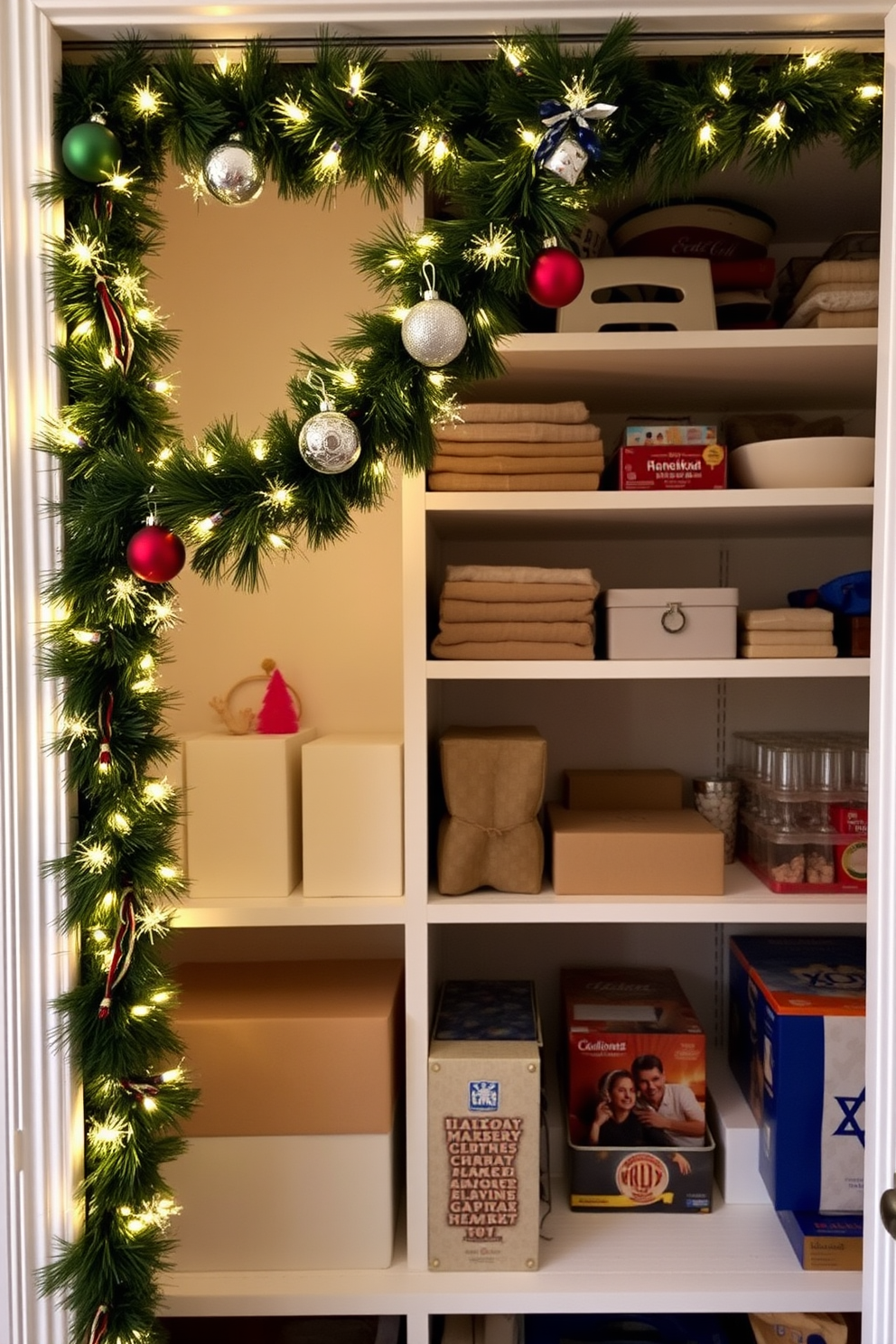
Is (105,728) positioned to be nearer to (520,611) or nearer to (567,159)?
(520,611)

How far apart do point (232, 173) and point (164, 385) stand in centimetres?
28

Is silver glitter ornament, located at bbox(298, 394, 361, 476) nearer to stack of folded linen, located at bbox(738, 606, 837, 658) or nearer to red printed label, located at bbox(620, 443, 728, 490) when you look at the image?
red printed label, located at bbox(620, 443, 728, 490)

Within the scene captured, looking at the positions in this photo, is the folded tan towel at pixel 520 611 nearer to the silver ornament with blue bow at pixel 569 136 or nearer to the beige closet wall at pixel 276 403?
the beige closet wall at pixel 276 403

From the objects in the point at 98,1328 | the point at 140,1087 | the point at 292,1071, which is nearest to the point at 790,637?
the point at 292,1071

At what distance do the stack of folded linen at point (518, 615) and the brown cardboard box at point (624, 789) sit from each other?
39cm

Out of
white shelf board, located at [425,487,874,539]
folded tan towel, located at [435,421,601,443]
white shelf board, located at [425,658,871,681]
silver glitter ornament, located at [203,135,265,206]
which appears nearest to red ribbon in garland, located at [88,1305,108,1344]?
white shelf board, located at [425,658,871,681]

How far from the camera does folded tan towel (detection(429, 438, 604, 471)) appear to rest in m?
1.48

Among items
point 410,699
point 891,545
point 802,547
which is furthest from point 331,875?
point 802,547

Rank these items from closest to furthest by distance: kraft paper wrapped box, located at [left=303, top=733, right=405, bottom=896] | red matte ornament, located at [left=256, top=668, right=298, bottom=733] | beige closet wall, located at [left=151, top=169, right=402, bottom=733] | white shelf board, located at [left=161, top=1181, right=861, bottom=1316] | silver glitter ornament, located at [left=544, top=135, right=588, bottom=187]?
silver glitter ornament, located at [left=544, top=135, right=588, bottom=187] → white shelf board, located at [left=161, top=1181, right=861, bottom=1316] → kraft paper wrapped box, located at [left=303, top=733, right=405, bottom=896] → red matte ornament, located at [left=256, top=668, right=298, bottom=733] → beige closet wall, located at [left=151, top=169, right=402, bottom=733]

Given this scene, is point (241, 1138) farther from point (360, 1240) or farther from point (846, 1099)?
point (846, 1099)

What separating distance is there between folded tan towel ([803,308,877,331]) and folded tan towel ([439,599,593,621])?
22.5 inches

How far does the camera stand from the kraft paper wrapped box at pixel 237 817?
1537mm

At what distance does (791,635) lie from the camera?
1.50 metres

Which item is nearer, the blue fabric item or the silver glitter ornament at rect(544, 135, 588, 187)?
the silver glitter ornament at rect(544, 135, 588, 187)
